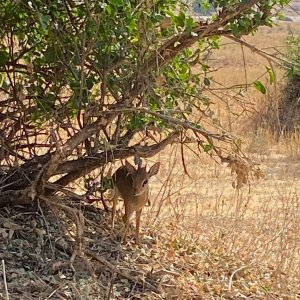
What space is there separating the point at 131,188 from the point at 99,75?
3.42 ft

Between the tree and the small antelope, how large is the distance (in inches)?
10.2

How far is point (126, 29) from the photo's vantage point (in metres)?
3.96

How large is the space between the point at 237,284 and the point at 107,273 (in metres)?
0.93

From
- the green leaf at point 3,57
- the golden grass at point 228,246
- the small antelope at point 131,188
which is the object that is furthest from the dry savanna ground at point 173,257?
the green leaf at point 3,57

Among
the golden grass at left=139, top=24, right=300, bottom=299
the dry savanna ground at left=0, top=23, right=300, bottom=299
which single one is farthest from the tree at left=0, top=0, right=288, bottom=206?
the golden grass at left=139, top=24, right=300, bottom=299

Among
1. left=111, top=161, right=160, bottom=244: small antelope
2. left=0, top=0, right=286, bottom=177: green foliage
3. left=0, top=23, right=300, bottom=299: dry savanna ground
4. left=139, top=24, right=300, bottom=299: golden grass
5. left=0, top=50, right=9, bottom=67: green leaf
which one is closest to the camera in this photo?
left=0, top=0, right=286, bottom=177: green foliage

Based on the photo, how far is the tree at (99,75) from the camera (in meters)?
4.02

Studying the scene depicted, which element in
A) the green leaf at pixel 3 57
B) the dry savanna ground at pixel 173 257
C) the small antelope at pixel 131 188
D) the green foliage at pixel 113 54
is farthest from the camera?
the small antelope at pixel 131 188

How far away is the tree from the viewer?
4020 millimetres

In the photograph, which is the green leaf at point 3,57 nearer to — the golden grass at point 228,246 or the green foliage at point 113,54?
the green foliage at point 113,54

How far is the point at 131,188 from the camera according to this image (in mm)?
5078

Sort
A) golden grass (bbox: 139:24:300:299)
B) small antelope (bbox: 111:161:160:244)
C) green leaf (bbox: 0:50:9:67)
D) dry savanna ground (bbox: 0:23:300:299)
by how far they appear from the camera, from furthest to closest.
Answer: small antelope (bbox: 111:161:160:244), golden grass (bbox: 139:24:300:299), green leaf (bbox: 0:50:9:67), dry savanna ground (bbox: 0:23:300:299)

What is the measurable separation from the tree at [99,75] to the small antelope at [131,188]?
0.26 m

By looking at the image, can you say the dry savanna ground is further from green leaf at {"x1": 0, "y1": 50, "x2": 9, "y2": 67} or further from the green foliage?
green leaf at {"x1": 0, "y1": 50, "x2": 9, "y2": 67}
